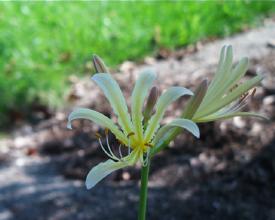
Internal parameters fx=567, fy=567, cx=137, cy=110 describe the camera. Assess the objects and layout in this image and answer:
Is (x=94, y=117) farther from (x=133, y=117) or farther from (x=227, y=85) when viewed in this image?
(x=227, y=85)

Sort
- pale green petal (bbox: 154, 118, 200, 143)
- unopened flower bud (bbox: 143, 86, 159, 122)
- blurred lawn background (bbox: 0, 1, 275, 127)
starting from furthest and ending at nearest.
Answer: blurred lawn background (bbox: 0, 1, 275, 127)
unopened flower bud (bbox: 143, 86, 159, 122)
pale green petal (bbox: 154, 118, 200, 143)

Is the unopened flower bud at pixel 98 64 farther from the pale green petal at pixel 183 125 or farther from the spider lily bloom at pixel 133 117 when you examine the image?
the pale green petal at pixel 183 125

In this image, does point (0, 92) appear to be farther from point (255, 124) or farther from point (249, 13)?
point (249, 13)

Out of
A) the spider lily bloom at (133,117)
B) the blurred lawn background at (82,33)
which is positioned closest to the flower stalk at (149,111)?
the spider lily bloom at (133,117)

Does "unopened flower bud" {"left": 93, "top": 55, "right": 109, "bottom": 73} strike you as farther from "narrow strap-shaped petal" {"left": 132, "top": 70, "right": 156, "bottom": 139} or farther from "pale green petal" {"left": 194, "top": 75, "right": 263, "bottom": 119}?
"pale green petal" {"left": 194, "top": 75, "right": 263, "bottom": 119}

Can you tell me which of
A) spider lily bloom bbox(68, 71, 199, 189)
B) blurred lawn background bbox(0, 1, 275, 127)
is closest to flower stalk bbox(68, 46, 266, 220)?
spider lily bloom bbox(68, 71, 199, 189)

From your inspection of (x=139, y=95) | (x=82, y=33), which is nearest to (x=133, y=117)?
(x=139, y=95)

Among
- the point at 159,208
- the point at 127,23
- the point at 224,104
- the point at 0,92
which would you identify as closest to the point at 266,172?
the point at 159,208
